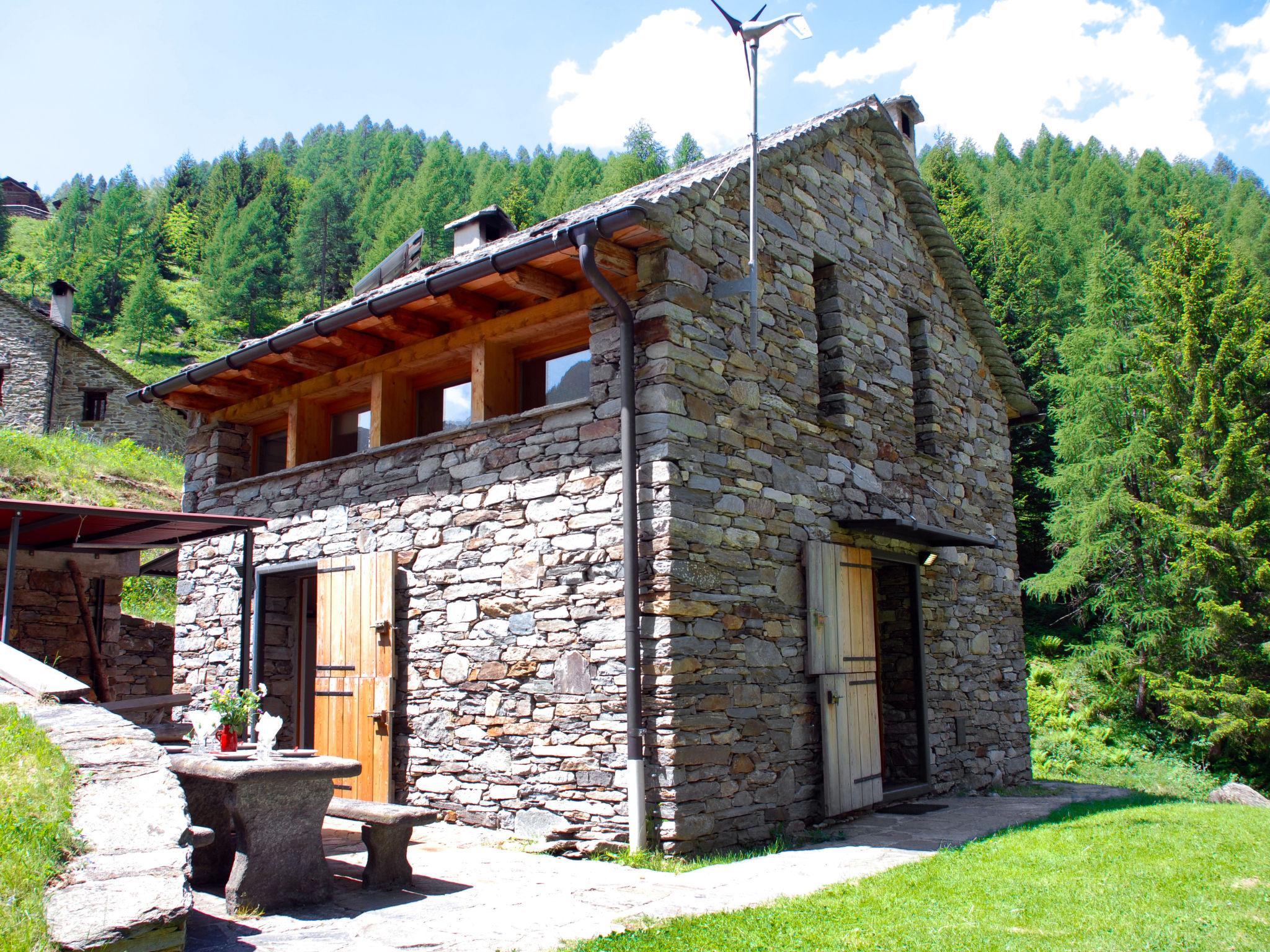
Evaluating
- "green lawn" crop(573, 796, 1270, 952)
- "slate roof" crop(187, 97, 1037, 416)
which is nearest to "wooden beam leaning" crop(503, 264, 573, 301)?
"slate roof" crop(187, 97, 1037, 416)

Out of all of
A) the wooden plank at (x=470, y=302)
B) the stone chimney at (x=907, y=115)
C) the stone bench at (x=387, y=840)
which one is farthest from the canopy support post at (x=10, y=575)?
the stone chimney at (x=907, y=115)

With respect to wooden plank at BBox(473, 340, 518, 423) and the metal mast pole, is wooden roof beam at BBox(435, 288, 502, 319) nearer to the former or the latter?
wooden plank at BBox(473, 340, 518, 423)

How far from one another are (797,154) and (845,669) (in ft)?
14.6

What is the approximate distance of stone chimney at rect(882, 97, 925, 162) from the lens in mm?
10789

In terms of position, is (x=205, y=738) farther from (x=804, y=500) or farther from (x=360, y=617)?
(x=804, y=500)

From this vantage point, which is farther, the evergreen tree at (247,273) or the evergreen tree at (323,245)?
the evergreen tree at (323,245)

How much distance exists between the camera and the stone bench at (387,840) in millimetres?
4840

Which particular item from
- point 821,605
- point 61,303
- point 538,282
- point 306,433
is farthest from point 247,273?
point 821,605

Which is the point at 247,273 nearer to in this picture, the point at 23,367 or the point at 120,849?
the point at 23,367

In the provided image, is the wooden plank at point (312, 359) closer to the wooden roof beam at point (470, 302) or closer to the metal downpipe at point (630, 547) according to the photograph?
the wooden roof beam at point (470, 302)

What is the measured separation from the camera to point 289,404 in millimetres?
9078

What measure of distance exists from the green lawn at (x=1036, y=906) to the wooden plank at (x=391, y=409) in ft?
16.6

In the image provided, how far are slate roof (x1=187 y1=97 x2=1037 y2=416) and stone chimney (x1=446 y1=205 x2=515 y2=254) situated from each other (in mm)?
408

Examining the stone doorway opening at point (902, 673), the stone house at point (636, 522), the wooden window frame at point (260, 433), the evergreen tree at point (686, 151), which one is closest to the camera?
the stone house at point (636, 522)
